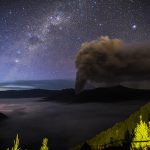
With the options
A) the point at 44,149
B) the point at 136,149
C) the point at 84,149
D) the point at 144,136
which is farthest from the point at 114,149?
the point at 144,136

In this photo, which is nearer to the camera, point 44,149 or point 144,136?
point 44,149

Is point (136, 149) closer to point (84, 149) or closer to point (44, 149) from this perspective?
point (44, 149)

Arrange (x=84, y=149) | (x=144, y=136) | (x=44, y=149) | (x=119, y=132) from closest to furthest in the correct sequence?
1. (x=84, y=149)
2. (x=44, y=149)
3. (x=144, y=136)
4. (x=119, y=132)

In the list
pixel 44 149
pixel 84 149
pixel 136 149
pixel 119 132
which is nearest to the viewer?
pixel 84 149

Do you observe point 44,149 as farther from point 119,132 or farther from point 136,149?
point 119,132

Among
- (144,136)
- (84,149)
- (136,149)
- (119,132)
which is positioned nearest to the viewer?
(84,149)

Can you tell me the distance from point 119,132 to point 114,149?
157 metres

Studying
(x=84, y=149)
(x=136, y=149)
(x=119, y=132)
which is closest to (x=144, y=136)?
(x=136, y=149)

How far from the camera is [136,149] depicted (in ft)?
197

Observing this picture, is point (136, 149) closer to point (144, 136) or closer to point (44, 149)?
point (144, 136)

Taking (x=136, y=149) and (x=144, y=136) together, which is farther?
(x=144, y=136)

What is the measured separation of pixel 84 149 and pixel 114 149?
4106mm

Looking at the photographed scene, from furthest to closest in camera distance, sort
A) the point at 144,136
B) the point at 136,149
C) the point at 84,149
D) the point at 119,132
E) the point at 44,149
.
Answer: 1. the point at 119,132
2. the point at 144,136
3. the point at 136,149
4. the point at 44,149
5. the point at 84,149

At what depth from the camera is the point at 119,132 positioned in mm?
193375
